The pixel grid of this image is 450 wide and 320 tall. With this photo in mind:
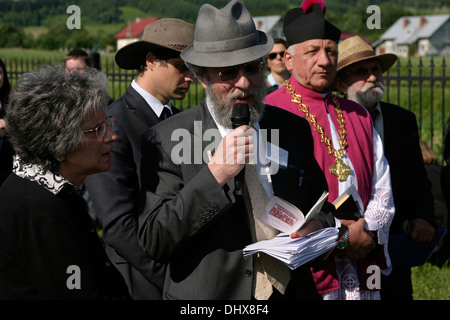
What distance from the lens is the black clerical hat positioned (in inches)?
161

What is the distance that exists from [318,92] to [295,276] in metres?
1.56

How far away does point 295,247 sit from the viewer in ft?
8.75

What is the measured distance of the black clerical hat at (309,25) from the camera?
4.10 m

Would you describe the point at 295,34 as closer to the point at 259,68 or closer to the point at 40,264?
the point at 259,68

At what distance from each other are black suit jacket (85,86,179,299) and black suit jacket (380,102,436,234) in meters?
1.92

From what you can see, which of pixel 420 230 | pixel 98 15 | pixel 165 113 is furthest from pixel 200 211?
pixel 98 15

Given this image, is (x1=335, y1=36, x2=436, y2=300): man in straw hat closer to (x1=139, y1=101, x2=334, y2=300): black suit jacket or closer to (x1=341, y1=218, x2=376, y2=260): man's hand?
(x1=341, y1=218, x2=376, y2=260): man's hand

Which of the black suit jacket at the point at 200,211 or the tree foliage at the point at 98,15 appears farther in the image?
the tree foliage at the point at 98,15

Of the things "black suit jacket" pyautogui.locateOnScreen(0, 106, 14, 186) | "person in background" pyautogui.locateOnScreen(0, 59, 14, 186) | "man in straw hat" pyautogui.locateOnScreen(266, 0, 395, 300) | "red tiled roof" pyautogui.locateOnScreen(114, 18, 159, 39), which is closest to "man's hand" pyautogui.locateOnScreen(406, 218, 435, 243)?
"man in straw hat" pyautogui.locateOnScreen(266, 0, 395, 300)

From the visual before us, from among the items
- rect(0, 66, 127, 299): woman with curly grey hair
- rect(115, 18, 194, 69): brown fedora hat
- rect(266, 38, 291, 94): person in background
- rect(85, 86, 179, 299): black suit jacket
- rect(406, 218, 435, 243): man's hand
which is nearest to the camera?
rect(0, 66, 127, 299): woman with curly grey hair

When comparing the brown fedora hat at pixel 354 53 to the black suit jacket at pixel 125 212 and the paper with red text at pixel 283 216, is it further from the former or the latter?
the paper with red text at pixel 283 216

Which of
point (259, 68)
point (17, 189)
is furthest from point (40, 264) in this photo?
point (259, 68)

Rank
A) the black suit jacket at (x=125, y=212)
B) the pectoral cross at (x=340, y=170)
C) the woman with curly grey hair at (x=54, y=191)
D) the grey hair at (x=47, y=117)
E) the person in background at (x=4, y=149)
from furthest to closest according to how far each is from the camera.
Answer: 1. the person in background at (x=4, y=149)
2. the pectoral cross at (x=340, y=170)
3. the black suit jacket at (x=125, y=212)
4. the grey hair at (x=47, y=117)
5. the woman with curly grey hair at (x=54, y=191)

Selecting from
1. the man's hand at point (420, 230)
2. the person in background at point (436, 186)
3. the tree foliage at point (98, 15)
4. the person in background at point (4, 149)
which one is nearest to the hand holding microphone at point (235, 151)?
the man's hand at point (420, 230)
